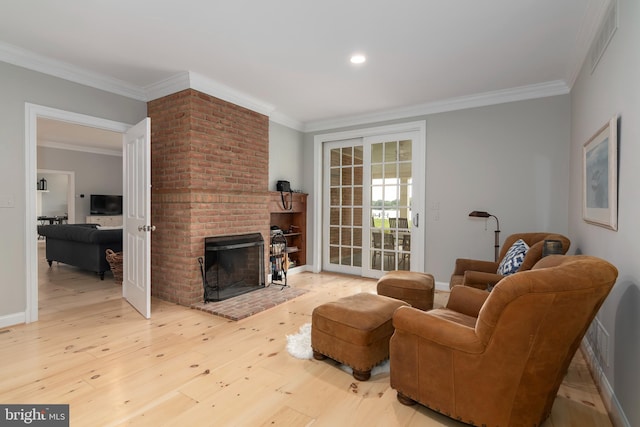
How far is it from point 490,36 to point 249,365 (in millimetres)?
3238

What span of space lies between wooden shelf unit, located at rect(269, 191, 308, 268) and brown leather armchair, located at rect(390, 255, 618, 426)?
3.74 m

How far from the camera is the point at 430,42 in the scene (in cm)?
278

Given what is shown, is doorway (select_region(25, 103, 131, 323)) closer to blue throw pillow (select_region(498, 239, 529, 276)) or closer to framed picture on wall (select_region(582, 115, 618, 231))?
blue throw pillow (select_region(498, 239, 529, 276))

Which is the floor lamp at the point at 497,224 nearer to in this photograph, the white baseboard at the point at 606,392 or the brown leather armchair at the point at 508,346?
the white baseboard at the point at 606,392

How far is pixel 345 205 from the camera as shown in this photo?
5.40m

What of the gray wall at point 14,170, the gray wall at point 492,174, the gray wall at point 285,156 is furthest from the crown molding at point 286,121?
the gray wall at point 14,170

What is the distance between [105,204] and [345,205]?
7.06 meters

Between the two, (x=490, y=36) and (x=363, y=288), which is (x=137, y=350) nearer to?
(x=363, y=288)

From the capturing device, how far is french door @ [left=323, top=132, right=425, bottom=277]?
468 centimetres

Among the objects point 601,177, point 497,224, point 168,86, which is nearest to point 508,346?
point 601,177

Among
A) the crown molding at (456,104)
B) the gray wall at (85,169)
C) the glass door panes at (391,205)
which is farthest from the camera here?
the gray wall at (85,169)

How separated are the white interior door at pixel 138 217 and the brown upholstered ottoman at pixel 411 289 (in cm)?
240

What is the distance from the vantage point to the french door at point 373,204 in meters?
4.68

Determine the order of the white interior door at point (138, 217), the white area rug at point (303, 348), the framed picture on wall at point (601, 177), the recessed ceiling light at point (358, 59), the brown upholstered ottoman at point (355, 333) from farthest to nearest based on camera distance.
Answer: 1. the white interior door at point (138, 217)
2. the recessed ceiling light at point (358, 59)
3. the white area rug at point (303, 348)
4. the brown upholstered ottoman at point (355, 333)
5. the framed picture on wall at point (601, 177)
